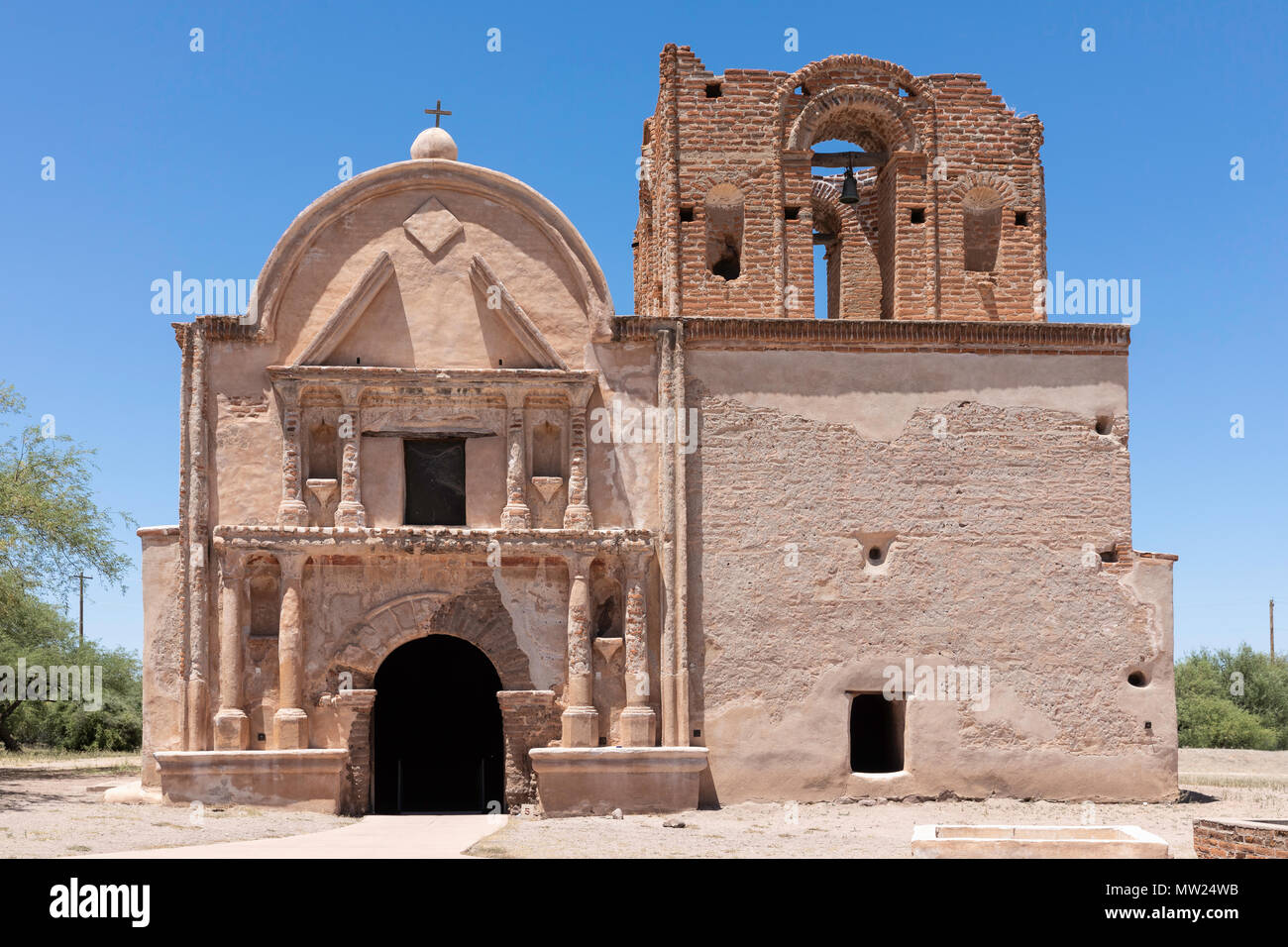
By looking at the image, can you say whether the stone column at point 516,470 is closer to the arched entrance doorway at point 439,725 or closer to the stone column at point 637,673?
the stone column at point 637,673

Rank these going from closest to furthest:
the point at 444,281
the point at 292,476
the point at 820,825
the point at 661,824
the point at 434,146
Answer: the point at 661,824 < the point at 820,825 < the point at 292,476 < the point at 444,281 < the point at 434,146

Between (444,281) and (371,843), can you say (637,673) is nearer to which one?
(371,843)

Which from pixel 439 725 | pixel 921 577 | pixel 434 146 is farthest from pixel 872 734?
pixel 434 146

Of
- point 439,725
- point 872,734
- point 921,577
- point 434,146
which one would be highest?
point 434,146

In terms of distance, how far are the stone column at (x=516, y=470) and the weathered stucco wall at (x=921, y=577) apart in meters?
1.95

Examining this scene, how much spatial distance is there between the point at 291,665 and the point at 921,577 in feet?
23.9

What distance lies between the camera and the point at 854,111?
55.3 feet

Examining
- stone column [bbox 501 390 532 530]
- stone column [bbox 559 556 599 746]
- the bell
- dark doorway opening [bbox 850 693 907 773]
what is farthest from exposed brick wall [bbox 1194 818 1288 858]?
the bell

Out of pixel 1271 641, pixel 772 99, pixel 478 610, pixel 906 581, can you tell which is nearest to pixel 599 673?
pixel 478 610

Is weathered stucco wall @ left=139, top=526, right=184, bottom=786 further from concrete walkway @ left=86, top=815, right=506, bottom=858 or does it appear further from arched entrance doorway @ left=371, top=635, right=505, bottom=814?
concrete walkway @ left=86, top=815, right=506, bottom=858

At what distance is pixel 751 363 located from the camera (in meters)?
16.1

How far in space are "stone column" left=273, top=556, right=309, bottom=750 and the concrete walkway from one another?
1.25 m

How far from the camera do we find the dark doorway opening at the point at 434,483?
15.9 metres

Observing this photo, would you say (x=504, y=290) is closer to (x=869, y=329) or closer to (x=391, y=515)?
(x=391, y=515)
